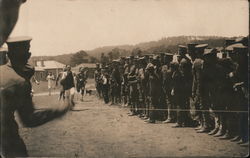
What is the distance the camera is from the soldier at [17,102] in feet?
13.5

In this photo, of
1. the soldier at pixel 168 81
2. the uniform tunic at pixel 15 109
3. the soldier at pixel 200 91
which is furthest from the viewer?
the soldier at pixel 168 81

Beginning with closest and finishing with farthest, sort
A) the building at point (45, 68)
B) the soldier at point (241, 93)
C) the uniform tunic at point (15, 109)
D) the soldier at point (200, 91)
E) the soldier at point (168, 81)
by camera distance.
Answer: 1. the uniform tunic at point (15, 109)
2. the soldier at point (241, 93)
3. the soldier at point (200, 91)
4. the soldier at point (168, 81)
5. the building at point (45, 68)

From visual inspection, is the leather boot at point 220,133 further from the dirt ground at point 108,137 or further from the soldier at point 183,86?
the soldier at point 183,86

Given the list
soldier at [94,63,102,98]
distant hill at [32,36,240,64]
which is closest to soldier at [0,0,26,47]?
distant hill at [32,36,240,64]

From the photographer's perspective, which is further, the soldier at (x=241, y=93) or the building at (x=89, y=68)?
the building at (x=89, y=68)

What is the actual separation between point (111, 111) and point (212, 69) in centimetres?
140

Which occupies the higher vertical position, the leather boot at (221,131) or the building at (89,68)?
the building at (89,68)

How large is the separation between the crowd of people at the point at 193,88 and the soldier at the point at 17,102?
97cm

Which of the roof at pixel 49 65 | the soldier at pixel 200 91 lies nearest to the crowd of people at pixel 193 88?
the soldier at pixel 200 91

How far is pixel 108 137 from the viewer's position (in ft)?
16.0

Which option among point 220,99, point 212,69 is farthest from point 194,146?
point 212,69

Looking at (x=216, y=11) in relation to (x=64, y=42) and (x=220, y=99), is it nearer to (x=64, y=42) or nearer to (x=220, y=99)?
(x=220, y=99)

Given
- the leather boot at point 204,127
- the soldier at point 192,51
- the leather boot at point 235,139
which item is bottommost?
the leather boot at point 235,139

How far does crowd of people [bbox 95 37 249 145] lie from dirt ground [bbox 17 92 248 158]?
0.36ft
